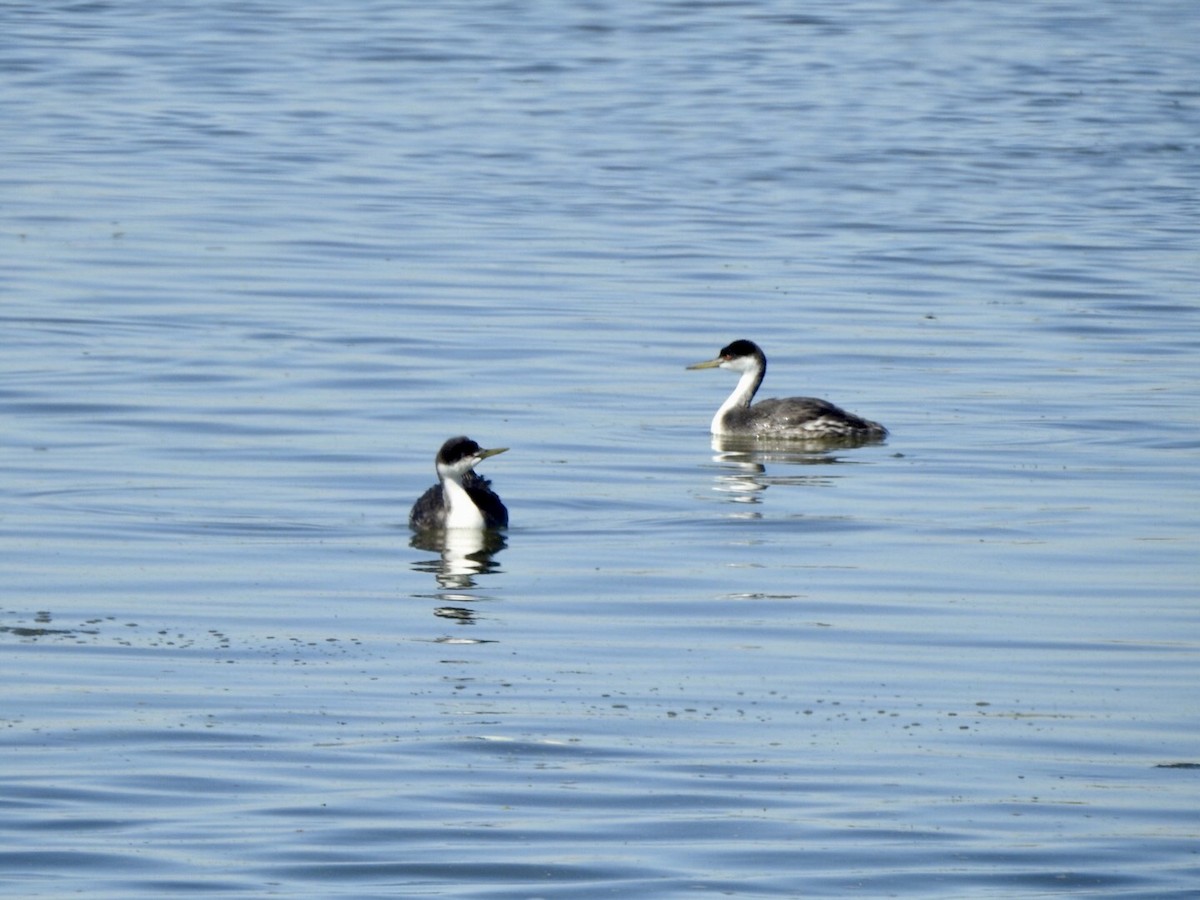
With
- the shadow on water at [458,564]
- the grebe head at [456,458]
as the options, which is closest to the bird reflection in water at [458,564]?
the shadow on water at [458,564]

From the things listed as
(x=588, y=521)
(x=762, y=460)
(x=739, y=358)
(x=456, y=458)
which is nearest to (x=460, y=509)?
(x=456, y=458)

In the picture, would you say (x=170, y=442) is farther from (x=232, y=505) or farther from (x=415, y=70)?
(x=415, y=70)

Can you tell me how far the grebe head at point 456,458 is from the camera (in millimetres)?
13102

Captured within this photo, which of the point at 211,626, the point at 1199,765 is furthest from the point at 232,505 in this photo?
the point at 1199,765

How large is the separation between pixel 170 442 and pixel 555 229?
1128cm

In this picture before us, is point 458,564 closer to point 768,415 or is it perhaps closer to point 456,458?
point 456,458

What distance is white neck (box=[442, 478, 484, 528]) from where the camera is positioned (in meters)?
12.6

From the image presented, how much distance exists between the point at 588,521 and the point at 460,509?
0.84 metres

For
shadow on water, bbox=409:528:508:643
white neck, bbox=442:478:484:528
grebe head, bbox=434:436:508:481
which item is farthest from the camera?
grebe head, bbox=434:436:508:481

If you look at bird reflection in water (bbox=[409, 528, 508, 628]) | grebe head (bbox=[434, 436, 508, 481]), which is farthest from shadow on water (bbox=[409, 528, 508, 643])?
grebe head (bbox=[434, 436, 508, 481])

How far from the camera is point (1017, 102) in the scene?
4075 cm

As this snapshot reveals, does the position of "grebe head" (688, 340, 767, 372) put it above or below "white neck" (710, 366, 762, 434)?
above

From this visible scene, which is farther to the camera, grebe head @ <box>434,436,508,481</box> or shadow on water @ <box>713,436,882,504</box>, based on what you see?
shadow on water @ <box>713,436,882,504</box>

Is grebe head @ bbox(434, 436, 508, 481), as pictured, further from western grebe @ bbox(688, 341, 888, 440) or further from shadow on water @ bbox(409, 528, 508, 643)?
western grebe @ bbox(688, 341, 888, 440)
